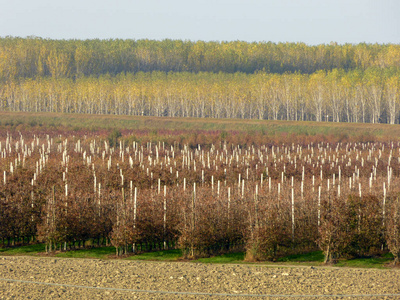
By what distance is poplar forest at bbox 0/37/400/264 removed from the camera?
69.2 ft

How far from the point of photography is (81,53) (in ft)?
448

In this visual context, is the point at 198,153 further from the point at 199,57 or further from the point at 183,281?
the point at 199,57

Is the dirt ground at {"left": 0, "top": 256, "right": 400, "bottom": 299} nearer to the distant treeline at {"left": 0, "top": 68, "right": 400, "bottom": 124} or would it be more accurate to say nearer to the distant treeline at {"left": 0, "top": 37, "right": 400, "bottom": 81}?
the distant treeline at {"left": 0, "top": 68, "right": 400, "bottom": 124}

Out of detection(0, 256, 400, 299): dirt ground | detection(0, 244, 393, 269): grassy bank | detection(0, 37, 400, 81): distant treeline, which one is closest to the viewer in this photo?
detection(0, 256, 400, 299): dirt ground

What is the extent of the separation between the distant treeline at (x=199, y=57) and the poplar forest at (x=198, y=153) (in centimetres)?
41

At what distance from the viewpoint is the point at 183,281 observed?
16.3 metres

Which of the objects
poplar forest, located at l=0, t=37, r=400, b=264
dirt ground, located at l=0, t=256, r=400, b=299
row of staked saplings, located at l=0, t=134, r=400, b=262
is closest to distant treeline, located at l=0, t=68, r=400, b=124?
poplar forest, located at l=0, t=37, r=400, b=264

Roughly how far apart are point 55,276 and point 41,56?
123 metres

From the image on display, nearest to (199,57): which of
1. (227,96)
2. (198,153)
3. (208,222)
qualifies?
(227,96)

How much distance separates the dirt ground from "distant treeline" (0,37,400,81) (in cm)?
11925

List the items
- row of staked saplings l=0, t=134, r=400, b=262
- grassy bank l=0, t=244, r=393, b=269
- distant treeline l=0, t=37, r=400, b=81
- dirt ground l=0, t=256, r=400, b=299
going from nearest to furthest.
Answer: dirt ground l=0, t=256, r=400, b=299
grassy bank l=0, t=244, r=393, b=269
row of staked saplings l=0, t=134, r=400, b=262
distant treeline l=0, t=37, r=400, b=81

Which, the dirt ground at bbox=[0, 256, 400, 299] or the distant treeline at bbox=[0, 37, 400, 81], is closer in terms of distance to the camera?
the dirt ground at bbox=[0, 256, 400, 299]

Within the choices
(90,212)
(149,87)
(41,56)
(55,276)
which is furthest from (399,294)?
(41,56)

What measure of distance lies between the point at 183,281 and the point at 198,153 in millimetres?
34448
